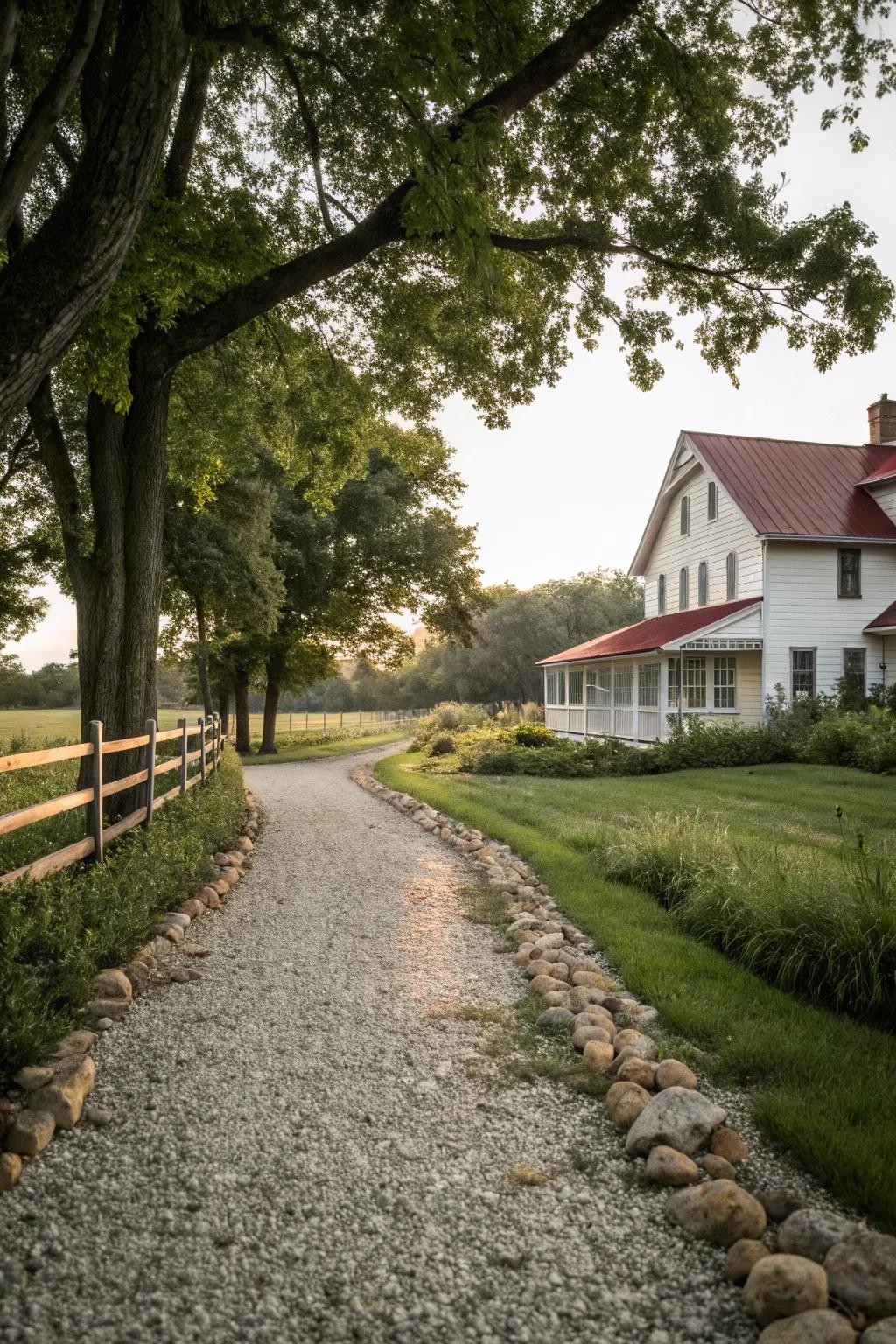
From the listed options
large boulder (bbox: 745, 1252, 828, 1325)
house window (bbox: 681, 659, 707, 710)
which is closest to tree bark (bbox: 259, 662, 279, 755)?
house window (bbox: 681, 659, 707, 710)

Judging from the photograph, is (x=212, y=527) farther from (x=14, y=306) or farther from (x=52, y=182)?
(x=14, y=306)

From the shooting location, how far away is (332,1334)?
7.12 feet

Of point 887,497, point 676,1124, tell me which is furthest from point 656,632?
point 676,1124

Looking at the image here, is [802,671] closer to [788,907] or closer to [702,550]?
[702,550]

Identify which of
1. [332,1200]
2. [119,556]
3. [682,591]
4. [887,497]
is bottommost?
[332,1200]

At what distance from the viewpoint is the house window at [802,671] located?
778 inches

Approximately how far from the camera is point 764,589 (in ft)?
64.8

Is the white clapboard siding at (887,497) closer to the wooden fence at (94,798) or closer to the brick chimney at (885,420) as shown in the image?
the brick chimney at (885,420)

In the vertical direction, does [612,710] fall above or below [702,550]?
below

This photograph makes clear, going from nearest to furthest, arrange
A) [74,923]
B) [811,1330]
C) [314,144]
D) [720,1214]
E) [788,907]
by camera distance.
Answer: [811,1330]
[720,1214]
[74,923]
[788,907]
[314,144]

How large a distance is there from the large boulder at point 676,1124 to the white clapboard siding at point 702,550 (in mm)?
18676

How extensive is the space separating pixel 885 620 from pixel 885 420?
838cm

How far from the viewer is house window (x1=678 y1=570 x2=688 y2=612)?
23.5m

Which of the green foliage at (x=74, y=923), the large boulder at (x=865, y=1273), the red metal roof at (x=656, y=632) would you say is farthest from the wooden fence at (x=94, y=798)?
the red metal roof at (x=656, y=632)
